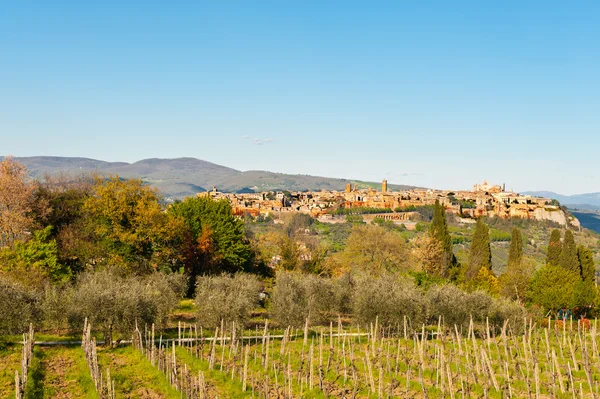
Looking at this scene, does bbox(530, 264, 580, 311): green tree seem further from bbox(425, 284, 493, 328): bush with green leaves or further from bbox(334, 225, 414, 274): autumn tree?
bbox(334, 225, 414, 274): autumn tree

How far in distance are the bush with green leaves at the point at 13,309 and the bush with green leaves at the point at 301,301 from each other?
12.4 m

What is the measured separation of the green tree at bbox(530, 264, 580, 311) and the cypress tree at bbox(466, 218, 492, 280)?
50.4 ft

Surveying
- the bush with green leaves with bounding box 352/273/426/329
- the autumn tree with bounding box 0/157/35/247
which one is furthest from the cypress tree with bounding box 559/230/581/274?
the autumn tree with bounding box 0/157/35/247

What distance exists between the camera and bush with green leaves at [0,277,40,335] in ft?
73.9

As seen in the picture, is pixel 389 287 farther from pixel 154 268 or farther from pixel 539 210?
pixel 539 210

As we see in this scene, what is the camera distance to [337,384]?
750 inches

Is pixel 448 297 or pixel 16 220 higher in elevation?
pixel 16 220

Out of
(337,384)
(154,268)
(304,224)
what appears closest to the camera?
(337,384)

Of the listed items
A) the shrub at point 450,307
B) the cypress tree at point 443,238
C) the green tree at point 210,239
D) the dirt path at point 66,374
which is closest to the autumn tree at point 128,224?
the green tree at point 210,239

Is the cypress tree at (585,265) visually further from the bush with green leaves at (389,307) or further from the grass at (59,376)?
the grass at (59,376)

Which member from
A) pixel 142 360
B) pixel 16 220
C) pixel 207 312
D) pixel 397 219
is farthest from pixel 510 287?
pixel 397 219

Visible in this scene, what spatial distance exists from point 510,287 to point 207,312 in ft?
97.5

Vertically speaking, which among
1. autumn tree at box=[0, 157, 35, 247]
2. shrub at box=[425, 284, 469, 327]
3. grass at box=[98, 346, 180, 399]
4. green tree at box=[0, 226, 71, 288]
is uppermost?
autumn tree at box=[0, 157, 35, 247]

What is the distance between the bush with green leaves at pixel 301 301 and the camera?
92.7 ft
